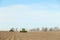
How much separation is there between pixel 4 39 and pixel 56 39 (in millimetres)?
3985

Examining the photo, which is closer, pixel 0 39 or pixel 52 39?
pixel 0 39

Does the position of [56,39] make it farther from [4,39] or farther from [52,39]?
[4,39]

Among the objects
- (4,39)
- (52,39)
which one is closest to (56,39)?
(52,39)

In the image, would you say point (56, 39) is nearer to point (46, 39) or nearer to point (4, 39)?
point (46, 39)

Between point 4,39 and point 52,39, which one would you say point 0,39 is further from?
point 52,39

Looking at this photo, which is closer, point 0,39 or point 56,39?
point 0,39

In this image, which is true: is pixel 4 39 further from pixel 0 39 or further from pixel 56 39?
pixel 56 39

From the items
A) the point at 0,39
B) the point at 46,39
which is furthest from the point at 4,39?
the point at 46,39

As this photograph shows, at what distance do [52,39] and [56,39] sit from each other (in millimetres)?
301

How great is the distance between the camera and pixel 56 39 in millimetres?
16906

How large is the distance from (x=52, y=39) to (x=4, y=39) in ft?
12.2

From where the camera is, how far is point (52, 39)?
1695cm

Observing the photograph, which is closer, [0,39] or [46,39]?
[0,39]

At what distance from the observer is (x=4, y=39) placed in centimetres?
1566
